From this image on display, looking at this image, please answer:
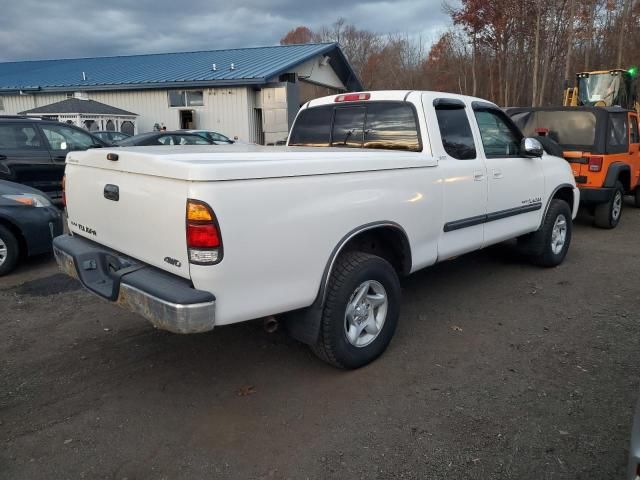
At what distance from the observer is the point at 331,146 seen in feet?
15.7

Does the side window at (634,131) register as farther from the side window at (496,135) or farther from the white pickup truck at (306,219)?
the white pickup truck at (306,219)

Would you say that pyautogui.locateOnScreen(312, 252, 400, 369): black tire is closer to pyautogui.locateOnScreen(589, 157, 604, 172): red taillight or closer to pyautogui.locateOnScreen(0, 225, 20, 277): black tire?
pyautogui.locateOnScreen(0, 225, 20, 277): black tire

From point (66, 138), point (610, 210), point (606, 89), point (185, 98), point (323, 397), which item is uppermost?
point (185, 98)

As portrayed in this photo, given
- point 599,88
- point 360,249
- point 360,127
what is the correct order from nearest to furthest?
point 360,249
point 360,127
point 599,88

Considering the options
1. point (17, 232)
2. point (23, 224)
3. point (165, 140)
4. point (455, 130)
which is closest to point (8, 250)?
point (17, 232)

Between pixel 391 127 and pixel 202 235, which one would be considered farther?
pixel 391 127

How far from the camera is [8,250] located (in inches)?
226

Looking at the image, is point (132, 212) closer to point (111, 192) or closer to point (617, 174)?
point (111, 192)

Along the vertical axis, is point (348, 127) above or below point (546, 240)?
above

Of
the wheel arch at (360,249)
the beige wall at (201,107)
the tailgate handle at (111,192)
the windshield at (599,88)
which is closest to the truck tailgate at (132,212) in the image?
the tailgate handle at (111,192)

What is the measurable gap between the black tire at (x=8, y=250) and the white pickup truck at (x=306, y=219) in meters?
2.48

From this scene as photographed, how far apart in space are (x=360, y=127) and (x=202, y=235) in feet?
8.01

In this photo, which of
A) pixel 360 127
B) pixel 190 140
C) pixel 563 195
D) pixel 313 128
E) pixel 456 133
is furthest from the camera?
pixel 190 140

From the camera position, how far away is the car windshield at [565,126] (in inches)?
318
